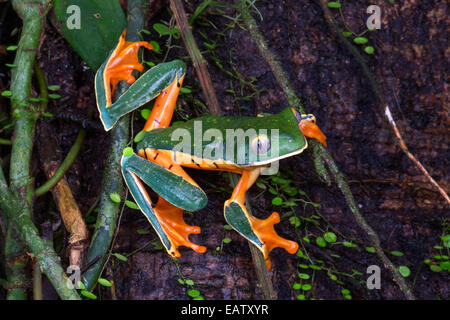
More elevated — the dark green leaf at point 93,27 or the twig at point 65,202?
the dark green leaf at point 93,27

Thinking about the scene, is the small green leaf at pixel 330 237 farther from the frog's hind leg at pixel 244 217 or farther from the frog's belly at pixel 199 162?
the frog's belly at pixel 199 162

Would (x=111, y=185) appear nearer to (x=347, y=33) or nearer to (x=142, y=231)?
(x=142, y=231)

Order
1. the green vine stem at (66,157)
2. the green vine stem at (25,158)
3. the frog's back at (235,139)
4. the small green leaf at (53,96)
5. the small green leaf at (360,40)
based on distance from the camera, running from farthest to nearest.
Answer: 1. the small green leaf at (360,40)
2. the small green leaf at (53,96)
3. the green vine stem at (66,157)
4. the green vine stem at (25,158)
5. the frog's back at (235,139)

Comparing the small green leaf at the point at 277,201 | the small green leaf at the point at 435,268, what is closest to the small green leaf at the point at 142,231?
the small green leaf at the point at 277,201

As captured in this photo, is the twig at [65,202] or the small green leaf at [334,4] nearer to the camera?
the twig at [65,202]

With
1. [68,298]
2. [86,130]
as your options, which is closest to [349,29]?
[86,130]

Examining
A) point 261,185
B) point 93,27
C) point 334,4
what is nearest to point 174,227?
point 261,185

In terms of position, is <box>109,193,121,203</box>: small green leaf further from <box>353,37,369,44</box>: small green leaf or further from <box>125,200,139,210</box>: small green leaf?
<box>353,37,369,44</box>: small green leaf
